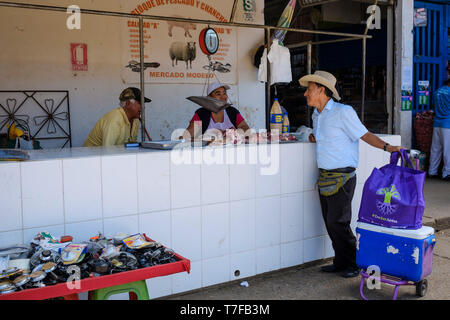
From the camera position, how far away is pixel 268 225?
4031 mm

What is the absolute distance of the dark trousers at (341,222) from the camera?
398 cm

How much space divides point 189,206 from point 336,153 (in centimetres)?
128

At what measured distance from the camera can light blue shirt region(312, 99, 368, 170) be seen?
3.83 meters

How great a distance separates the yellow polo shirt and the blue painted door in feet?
19.1

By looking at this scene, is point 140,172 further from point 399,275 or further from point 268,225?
point 399,275

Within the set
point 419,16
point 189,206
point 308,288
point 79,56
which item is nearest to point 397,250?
point 308,288

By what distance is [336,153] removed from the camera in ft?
12.8

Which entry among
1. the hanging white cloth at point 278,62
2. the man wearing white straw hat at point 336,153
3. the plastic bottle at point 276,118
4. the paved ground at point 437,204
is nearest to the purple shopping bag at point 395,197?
the man wearing white straw hat at point 336,153

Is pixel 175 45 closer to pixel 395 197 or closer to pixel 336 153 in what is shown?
pixel 336 153

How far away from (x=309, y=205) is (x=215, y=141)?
1.07 m

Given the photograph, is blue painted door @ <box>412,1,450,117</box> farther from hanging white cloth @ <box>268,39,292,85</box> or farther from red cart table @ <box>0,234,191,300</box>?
red cart table @ <box>0,234,191,300</box>

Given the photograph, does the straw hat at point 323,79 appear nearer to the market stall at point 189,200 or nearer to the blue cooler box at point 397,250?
the market stall at point 189,200

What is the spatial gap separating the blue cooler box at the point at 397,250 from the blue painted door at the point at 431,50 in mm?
5508
